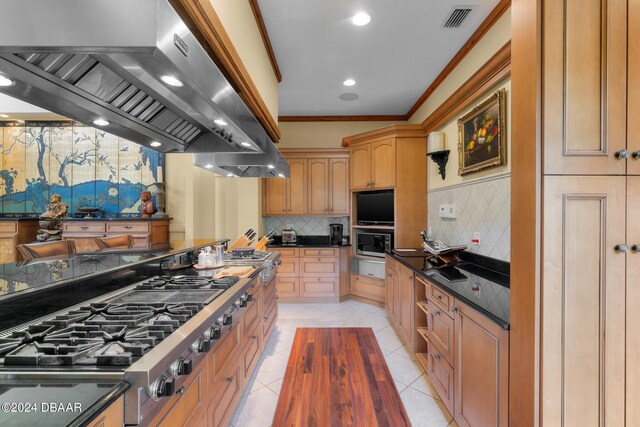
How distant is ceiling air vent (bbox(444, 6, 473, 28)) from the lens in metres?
2.21

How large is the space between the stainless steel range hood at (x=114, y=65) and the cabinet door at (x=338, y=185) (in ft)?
9.82

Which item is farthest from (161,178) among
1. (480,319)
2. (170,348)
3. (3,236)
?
(480,319)

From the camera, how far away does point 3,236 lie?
13.1 feet

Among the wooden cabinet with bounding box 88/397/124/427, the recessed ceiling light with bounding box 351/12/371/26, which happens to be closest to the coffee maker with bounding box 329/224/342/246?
the recessed ceiling light with bounding box 351/12/371/26

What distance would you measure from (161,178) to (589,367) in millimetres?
5369

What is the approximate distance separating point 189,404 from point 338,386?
54.6 inches

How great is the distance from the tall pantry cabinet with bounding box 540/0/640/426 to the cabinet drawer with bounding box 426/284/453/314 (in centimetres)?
66

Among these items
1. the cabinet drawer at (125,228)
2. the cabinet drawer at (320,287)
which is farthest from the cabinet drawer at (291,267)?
the cabinet drawer at (125,228)

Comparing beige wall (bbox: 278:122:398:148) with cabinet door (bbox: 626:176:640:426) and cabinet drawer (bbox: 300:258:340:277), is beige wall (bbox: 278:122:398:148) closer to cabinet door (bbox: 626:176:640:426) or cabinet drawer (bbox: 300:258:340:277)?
cabinet drawer (bbox: 300:258:340:277)

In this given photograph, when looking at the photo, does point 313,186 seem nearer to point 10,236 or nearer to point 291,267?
point 291,267

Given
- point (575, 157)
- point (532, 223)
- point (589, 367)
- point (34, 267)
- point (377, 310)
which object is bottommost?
point (377, 310)

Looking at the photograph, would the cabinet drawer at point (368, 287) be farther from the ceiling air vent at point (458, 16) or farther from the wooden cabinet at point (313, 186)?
the ceiling air vent at point (458, 16)

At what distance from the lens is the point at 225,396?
151cm

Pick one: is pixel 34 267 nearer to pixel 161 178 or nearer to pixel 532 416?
pixel 532 416
